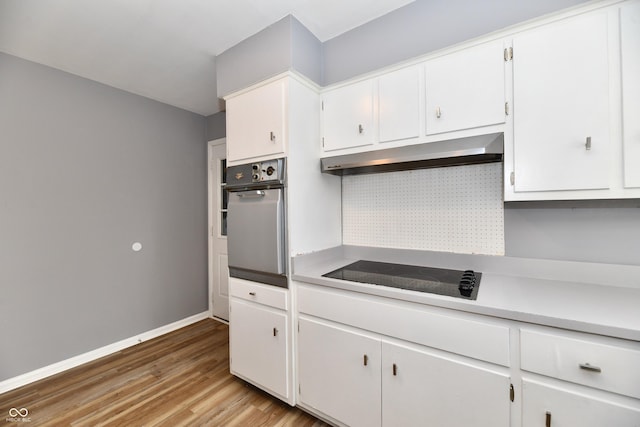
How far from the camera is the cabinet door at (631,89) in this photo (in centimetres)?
113

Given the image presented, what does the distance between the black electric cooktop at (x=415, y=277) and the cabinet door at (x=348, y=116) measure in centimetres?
84

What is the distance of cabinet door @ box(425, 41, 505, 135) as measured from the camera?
4.54 ft

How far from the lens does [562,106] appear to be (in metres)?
1.25

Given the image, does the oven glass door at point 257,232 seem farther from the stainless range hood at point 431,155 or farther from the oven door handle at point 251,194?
the stainless range hood at point 431,155

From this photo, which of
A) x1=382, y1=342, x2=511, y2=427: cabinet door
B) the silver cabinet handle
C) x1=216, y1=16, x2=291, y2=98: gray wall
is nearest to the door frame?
x1=216, y1=16, x2=291, y2=98: gray wall

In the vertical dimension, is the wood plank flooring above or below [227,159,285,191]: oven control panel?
below

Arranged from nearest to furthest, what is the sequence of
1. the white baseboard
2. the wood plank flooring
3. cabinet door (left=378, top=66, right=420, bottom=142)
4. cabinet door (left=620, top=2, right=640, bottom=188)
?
cabinet door (left=620, top=2, right=640, bottom=188) < cabinet door (left=378, top=66, right=420, bottom=142) < the wood plank flooring < the white baseboard

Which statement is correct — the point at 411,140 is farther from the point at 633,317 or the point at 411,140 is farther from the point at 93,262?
the point at 93,262

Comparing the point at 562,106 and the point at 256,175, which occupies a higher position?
the point at 562,106

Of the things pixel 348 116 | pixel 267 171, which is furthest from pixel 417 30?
pixel 267 171

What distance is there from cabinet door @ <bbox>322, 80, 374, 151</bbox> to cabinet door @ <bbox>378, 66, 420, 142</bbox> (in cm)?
8

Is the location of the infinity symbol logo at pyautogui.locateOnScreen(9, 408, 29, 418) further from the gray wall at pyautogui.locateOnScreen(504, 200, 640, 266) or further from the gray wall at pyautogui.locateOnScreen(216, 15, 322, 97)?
the gray wall at pyautogui.locateOnScreen(504, 200, 640, 266)

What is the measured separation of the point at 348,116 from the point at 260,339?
166 centimetres

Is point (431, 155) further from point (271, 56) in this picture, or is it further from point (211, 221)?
point (211, 221)
